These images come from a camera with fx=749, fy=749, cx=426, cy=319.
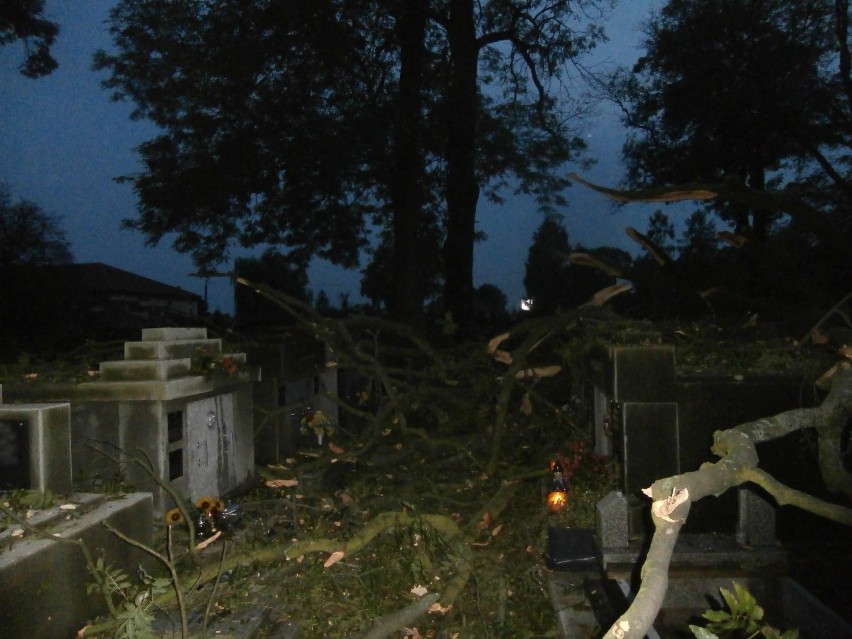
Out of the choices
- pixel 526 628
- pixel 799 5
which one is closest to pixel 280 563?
pixel 526 628

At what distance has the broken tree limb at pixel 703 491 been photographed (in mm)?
1651

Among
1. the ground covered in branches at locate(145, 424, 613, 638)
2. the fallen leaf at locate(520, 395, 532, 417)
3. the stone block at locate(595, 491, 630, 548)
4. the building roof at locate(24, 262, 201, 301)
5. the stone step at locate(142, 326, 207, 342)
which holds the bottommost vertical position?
the ground covered in branches at locate(145, 424, 613, 638)

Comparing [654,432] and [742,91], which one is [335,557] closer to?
[654,432]

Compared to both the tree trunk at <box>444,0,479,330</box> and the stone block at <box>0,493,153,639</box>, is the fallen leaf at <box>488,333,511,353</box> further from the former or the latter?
the tree trunk at <box>444,0,479,330</box>

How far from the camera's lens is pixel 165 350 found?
6.86m

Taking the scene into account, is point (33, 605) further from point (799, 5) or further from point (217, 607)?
point (799, 5)

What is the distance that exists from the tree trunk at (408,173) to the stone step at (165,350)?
757cm

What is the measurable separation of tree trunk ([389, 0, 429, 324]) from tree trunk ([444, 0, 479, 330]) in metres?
0.63

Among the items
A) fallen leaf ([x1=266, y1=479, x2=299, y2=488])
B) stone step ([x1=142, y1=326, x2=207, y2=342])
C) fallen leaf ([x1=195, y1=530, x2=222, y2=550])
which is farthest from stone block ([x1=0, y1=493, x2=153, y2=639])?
fallen leaf ([x1=266, y1=479, x2=299, y2=488])

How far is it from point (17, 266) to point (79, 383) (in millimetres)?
18746

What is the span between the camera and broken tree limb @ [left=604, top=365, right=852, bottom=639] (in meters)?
1.65

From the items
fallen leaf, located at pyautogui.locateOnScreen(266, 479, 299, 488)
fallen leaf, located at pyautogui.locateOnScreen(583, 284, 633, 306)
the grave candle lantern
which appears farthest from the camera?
fallen leaf, located at pyautogui.locateOnScreen(266, 479, 299, 488)

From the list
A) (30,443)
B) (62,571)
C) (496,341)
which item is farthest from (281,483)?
(62,571)

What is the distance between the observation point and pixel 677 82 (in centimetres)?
1688
